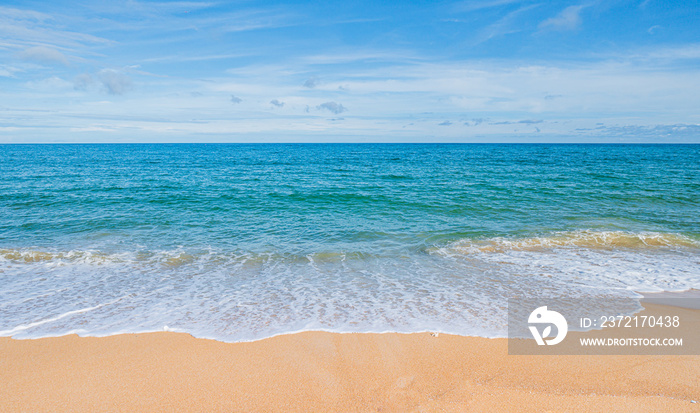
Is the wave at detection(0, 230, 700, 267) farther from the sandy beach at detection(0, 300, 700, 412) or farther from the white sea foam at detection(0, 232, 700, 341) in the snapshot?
the sandy beach at detection(0, 300, 700, 412)

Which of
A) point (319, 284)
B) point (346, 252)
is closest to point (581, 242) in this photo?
point (346, 252)

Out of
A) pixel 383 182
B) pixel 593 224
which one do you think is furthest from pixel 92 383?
pixel 383 182

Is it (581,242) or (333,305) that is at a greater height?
(581,242)

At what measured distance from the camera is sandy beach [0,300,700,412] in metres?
4.23

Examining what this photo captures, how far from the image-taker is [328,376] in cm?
479

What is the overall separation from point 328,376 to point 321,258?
5.56m

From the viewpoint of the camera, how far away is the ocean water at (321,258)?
6.64 m

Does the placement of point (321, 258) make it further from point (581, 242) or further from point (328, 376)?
point (581, 242)

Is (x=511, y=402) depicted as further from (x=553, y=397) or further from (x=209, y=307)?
(x=209, y=307)

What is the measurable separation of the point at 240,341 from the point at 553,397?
4382 millimetres

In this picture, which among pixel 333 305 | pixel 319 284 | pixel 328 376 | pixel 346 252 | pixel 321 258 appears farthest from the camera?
pixel 346 252

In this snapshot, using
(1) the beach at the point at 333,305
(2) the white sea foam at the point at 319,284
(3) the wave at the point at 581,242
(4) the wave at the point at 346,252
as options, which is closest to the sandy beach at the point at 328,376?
(1) the beach at the point at 333,305

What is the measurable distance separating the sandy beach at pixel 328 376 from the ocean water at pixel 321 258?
21.4 inches

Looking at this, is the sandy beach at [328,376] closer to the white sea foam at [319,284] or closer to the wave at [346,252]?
the white sea foam at [319,284]
